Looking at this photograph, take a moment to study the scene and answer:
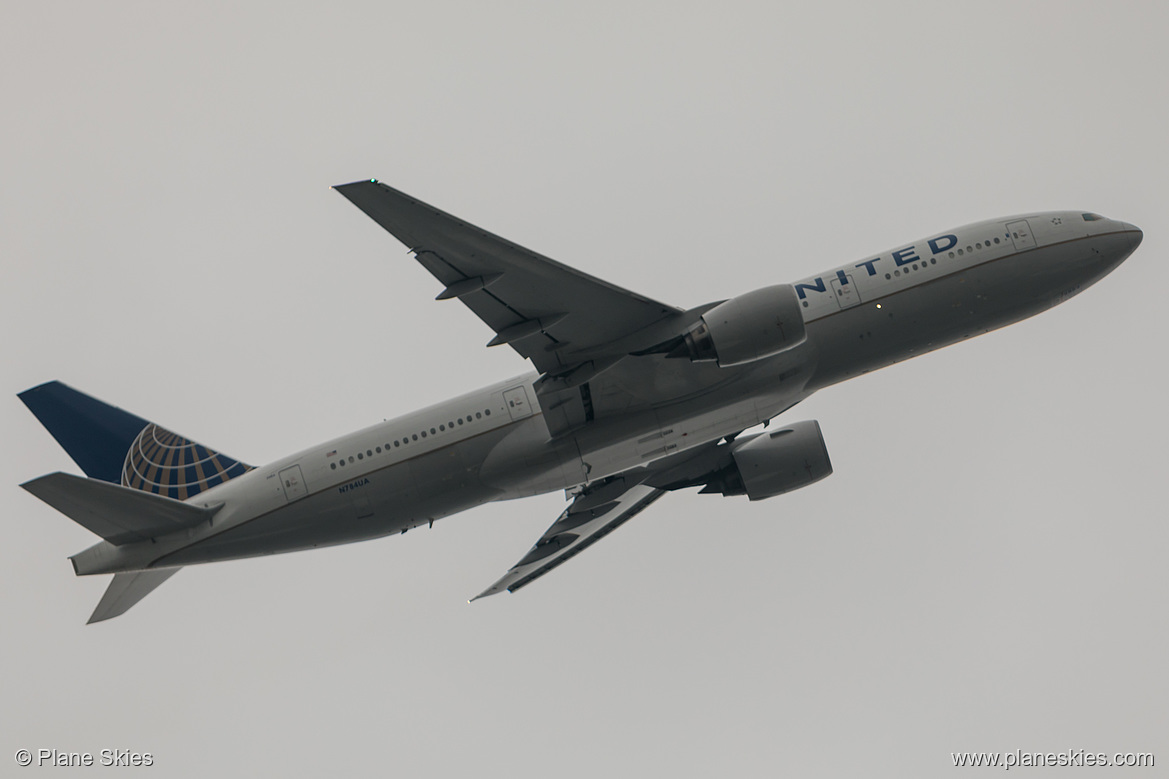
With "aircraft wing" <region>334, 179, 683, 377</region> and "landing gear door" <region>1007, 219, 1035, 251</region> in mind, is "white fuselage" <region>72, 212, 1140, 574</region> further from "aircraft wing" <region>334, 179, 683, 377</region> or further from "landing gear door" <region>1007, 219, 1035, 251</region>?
"aircraft wing" <region>334, 179, 683, 377</region>

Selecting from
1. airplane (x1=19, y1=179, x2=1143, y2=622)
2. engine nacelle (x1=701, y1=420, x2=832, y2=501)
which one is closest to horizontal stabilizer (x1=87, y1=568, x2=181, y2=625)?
airplane (x1=19, y1=179, x2=1143, y2=622)

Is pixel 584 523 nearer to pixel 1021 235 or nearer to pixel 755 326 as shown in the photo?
pixel 755 326

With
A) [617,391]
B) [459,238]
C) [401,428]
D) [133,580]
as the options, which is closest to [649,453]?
[617,391]

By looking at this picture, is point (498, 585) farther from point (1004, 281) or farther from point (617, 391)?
point (1004, 281)

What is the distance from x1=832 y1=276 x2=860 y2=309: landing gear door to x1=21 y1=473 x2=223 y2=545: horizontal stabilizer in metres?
17.4

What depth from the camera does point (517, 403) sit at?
93.9 ft

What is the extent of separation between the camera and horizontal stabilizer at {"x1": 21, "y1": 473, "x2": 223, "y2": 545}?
25469 mm

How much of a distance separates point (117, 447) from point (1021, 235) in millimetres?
26303

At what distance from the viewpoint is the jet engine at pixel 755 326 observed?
25.4 m

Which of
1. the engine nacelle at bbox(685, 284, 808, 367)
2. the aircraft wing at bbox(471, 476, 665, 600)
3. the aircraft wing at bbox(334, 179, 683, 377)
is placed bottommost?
the aircraft wing at bbox(471, 476, 665, 600)

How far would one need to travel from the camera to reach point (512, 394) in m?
28.8

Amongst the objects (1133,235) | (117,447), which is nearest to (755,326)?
(1133,235)

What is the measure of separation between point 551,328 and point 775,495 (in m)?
10.7

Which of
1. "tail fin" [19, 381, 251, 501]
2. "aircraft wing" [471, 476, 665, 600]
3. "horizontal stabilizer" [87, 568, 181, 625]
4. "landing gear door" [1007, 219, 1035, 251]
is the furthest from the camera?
"aircraft wing" [471, 476, 665, 600]
